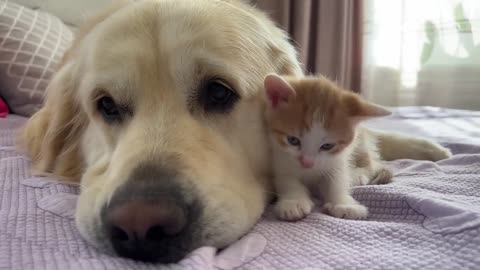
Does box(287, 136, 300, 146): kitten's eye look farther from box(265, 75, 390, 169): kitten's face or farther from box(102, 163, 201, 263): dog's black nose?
box(102, 163, 201, 263): dog's black nose

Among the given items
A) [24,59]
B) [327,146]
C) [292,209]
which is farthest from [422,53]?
[292,209]

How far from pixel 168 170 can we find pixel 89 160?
639 millimetres

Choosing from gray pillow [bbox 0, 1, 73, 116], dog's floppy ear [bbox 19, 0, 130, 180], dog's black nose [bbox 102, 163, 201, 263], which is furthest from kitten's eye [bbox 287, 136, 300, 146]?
gray pillow [bbox 0, 1, 73, 116]

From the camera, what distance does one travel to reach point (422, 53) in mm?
4137

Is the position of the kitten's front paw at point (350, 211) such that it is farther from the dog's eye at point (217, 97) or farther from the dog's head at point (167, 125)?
the dog's eye at point (217, 97)

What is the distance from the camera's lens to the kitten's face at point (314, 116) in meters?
1.24

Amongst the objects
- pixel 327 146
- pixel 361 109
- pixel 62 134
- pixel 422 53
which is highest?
pixel 361 109

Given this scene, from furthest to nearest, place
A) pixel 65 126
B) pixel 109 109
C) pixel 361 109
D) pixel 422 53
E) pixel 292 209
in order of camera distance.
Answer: pixel 422 53 → pixel 65 126 → pixel 109 109 → pixel 361 109 → pixel 292 209

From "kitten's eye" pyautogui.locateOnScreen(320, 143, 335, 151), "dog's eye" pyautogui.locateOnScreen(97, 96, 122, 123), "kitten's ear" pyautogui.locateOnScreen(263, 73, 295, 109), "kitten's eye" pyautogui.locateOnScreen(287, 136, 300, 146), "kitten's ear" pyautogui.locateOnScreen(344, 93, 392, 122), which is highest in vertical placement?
"kitten's ear" pyautogui.locateOnScreen(263, 73, 295, 109)

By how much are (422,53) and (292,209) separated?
345cm

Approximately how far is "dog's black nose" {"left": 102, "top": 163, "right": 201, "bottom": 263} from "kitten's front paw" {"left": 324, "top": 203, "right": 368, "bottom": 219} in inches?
14.5

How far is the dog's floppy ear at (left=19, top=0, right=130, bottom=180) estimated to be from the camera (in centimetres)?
162

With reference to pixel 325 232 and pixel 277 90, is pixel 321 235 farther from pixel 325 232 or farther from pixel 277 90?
pixel 277 90

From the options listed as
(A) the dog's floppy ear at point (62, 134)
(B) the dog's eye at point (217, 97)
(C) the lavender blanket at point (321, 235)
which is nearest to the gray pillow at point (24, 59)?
(A) the dog's floppy ear at point (62, 134)
